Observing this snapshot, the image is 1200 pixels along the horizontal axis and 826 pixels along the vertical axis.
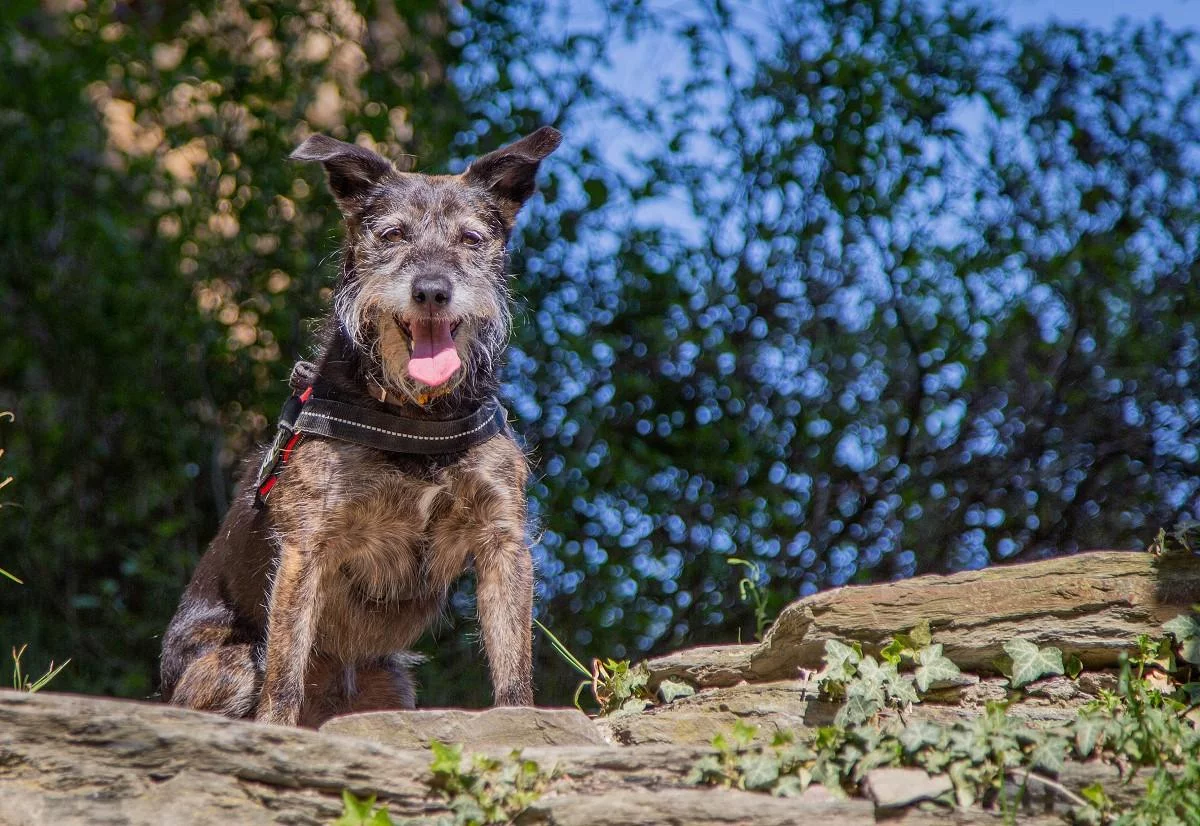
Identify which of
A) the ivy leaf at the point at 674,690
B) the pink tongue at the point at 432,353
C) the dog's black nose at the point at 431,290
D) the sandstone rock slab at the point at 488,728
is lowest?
the sandstone rock slab at the point at 488,728

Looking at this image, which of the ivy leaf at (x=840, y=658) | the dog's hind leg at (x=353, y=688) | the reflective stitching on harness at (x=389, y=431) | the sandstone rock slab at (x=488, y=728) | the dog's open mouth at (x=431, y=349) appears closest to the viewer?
the sandstone rock slab at (x=488, y=728)

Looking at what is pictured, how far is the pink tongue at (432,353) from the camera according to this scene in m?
4.12

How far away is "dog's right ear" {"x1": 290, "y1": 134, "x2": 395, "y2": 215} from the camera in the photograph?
15.1 ft

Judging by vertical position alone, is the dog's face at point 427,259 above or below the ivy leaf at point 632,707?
above

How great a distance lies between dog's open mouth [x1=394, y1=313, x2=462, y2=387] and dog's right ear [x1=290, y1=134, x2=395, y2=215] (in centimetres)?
71

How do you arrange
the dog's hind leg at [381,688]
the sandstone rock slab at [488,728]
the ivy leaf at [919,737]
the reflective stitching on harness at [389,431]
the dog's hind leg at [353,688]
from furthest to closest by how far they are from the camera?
1. the dog's hind leg at [381,688]
2. the dog's hind leg at [353,688]
3. the reflective stitching on harness at [389,431]
4. the sandstone rock slab at [488,728]
5. the ivy leaf at [919,737]

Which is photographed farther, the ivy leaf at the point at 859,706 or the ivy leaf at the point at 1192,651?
the ivy leaf at the point at 1192,651

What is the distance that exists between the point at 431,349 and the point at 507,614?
95cm

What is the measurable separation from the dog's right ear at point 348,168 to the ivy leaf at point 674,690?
83.3 inches

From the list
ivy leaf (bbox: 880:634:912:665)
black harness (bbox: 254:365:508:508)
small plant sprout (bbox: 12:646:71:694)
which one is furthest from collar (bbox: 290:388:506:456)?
ivy leaf (bbox: 880:634:912:665)

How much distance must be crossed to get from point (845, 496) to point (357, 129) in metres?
3.58

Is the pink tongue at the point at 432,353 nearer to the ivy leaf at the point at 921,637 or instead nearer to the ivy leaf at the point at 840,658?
the ivy leaf at the point at 840,658

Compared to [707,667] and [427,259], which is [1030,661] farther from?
[427,259]

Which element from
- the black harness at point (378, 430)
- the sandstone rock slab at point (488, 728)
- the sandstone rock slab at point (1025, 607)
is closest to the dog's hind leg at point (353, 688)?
the black harness at point (378, 430)
